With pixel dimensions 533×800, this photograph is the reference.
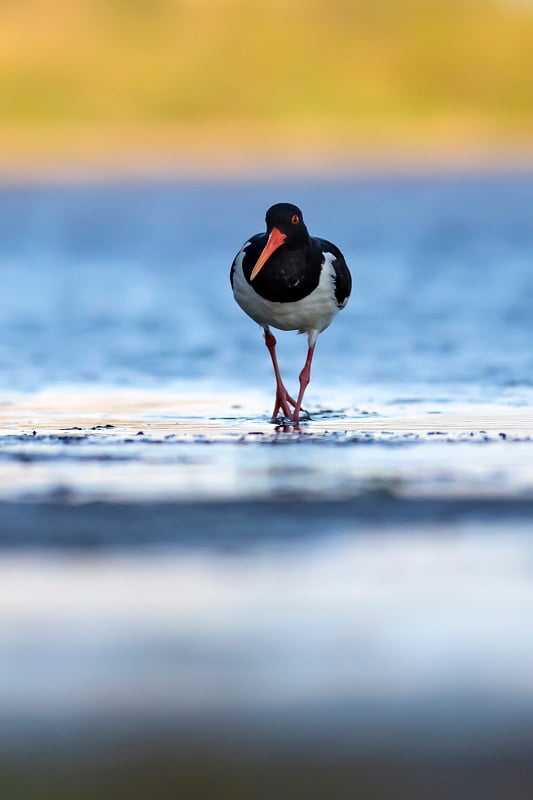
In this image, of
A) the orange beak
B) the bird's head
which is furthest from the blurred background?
the bird's head

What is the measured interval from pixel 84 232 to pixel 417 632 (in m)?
57.7

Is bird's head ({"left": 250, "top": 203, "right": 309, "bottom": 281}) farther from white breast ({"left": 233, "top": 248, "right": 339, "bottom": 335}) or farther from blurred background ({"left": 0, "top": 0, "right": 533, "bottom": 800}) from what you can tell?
blurred background ({"left": 0, "top": 0, "right": 533, "bottom": 800})

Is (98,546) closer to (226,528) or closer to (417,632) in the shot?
(226,528)

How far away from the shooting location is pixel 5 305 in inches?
931

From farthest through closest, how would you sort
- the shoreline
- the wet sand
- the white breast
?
the shoreline, the white breast, the wet sand

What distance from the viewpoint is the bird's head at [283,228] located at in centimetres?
1212

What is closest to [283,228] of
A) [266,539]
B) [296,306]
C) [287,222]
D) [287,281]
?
[287,222]

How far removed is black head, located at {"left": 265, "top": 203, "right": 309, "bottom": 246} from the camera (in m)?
12.2

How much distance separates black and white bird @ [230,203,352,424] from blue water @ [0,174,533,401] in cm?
128

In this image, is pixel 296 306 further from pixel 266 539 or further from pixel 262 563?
pixel 262 563

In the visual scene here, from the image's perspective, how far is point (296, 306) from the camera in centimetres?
1220

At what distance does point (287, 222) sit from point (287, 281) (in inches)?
17.9

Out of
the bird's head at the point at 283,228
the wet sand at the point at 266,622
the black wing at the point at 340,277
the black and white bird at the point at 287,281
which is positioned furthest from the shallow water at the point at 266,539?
the bird's head at the point at 283,228

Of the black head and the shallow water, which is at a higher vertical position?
the black head
